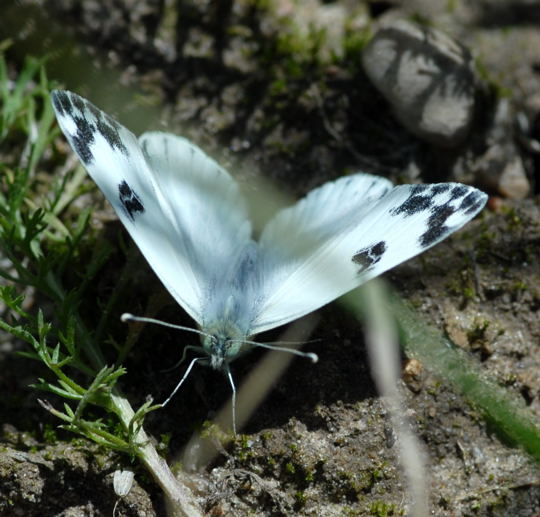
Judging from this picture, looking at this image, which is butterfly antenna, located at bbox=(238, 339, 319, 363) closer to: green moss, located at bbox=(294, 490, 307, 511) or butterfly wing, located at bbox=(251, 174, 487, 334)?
butterfly wing, located at bbox=(251, 174, 487, 334)

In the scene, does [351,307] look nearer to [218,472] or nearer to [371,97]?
[218,472]

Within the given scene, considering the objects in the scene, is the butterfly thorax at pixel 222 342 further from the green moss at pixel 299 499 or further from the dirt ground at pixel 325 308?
the green moss at pixel 299 499

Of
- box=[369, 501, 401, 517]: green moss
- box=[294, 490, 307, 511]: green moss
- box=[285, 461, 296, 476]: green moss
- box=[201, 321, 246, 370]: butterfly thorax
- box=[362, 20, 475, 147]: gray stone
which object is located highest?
box=[362, 20, 475, 147]: gray stone

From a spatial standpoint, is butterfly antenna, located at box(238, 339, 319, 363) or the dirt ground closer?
butterfly antenna, located at box(238, 339, 319, 363)

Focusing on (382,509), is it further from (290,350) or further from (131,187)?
(131,187)

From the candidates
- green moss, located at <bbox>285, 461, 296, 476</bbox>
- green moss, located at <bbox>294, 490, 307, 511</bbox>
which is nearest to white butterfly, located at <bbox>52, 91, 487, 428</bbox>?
green moss, located at <bbox>285, 461, 296, 476</bbox>

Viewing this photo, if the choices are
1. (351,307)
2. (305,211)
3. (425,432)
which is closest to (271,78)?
(305,211)

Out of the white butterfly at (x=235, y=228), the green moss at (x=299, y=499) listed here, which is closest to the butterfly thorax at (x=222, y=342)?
the white butterfly at (x=235, y=228)
